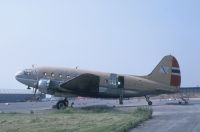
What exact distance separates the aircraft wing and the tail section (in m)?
7.49

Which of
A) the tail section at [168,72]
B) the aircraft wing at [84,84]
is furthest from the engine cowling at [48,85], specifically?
the tail section at [168,72]

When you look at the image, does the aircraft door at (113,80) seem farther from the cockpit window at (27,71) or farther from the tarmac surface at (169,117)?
the cockpit window at (27,71)

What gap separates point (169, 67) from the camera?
48.1 m

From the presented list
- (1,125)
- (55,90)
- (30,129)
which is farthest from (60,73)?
(30,129)

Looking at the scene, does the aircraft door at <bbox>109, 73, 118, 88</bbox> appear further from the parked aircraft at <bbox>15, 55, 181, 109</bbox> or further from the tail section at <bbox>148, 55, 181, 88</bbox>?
the tail section at <bbox>148, 55, 181, 88</bbox>

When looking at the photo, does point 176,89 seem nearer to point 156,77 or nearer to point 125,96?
point 156,77

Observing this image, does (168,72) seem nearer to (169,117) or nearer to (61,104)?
(61,104)

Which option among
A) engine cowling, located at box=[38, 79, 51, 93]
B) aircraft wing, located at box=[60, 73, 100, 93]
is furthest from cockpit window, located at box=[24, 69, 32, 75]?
aircraft wing, located at box=[60, 73, 100, 93]

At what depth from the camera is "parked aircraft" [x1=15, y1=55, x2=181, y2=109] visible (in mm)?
41312

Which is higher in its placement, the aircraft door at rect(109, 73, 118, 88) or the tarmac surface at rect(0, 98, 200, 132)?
the aircraft door at rect(109, 73, 118, 88)

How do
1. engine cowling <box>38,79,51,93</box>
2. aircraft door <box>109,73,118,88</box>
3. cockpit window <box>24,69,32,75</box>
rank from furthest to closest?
aircraft door <box>109,73,118,88</box> < cockpit window <box>24,69,32,75</box> < engine cowling <box>38,79,51,93</box>

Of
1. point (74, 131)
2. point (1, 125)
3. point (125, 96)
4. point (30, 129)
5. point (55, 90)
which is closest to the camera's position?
point (74, 131)

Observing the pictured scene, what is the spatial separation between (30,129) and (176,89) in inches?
1151

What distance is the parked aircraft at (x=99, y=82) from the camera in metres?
41.3
